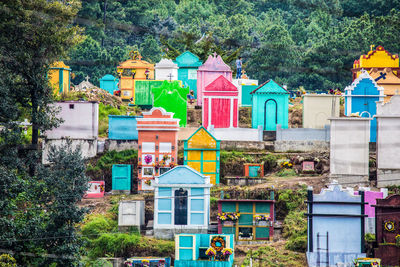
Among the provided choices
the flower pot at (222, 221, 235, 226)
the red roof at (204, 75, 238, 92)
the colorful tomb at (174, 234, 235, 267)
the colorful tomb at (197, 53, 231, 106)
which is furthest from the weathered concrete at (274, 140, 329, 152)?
the colorful tomb at (174, 234, 235, 267)

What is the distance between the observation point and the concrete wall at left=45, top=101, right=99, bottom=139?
1394 inches

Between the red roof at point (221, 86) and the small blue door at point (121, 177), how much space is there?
656cm

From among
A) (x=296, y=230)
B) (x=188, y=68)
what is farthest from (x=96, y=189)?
(x=188, y=68)

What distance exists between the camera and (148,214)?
3136 centimetres

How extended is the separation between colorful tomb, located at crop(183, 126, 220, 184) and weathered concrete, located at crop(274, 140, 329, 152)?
4082mm

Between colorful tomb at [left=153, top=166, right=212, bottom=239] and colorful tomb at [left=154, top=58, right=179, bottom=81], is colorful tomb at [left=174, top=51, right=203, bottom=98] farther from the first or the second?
colorful tomb at [left=153, top=166, right=212, bottom=239]

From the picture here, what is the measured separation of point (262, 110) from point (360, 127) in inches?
260

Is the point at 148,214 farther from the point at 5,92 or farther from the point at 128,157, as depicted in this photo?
the point at 5,92

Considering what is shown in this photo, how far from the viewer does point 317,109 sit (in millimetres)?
37969

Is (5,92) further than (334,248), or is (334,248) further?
(5,92)

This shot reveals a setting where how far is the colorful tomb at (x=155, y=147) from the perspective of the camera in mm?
33250

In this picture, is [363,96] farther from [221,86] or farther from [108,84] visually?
[108,84]

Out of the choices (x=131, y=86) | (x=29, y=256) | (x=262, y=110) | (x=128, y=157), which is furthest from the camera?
(x=131, y=86)

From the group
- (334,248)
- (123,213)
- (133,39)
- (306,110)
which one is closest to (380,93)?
(306,110)
